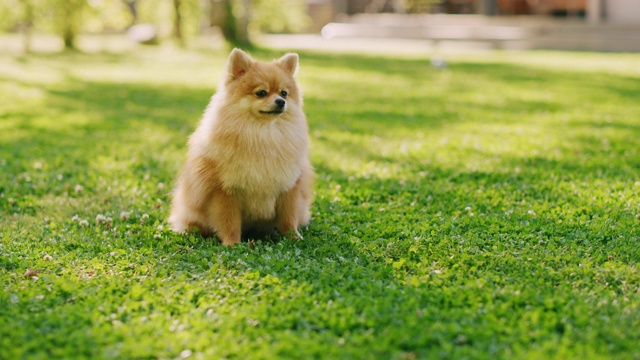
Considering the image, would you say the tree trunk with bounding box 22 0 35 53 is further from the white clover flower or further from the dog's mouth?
the dog's mouth

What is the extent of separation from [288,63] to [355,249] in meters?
1.44

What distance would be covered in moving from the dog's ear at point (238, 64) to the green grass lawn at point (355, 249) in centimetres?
121

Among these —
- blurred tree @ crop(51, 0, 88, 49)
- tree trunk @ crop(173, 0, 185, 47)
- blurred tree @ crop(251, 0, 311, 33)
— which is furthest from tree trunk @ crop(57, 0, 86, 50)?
blurred tree @ crop(251, 0, 311, 33)

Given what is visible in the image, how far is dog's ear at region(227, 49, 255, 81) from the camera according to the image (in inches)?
185

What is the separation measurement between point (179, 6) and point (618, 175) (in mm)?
23007

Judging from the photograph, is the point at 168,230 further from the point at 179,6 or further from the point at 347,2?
the point at 347,2

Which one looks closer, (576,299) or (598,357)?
(598,357)

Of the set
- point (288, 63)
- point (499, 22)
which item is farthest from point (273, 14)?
point (288, 63)

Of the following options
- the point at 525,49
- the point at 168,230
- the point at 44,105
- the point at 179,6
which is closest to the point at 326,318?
the point at 168,230

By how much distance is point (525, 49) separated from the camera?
963 inches

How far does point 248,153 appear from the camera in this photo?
4.64 m

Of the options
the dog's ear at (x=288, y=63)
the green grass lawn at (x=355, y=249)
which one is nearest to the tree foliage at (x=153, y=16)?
the green grass lawn at (x=355, y=249)

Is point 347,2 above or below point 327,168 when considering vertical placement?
above

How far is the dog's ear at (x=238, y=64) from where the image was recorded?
4.70m
